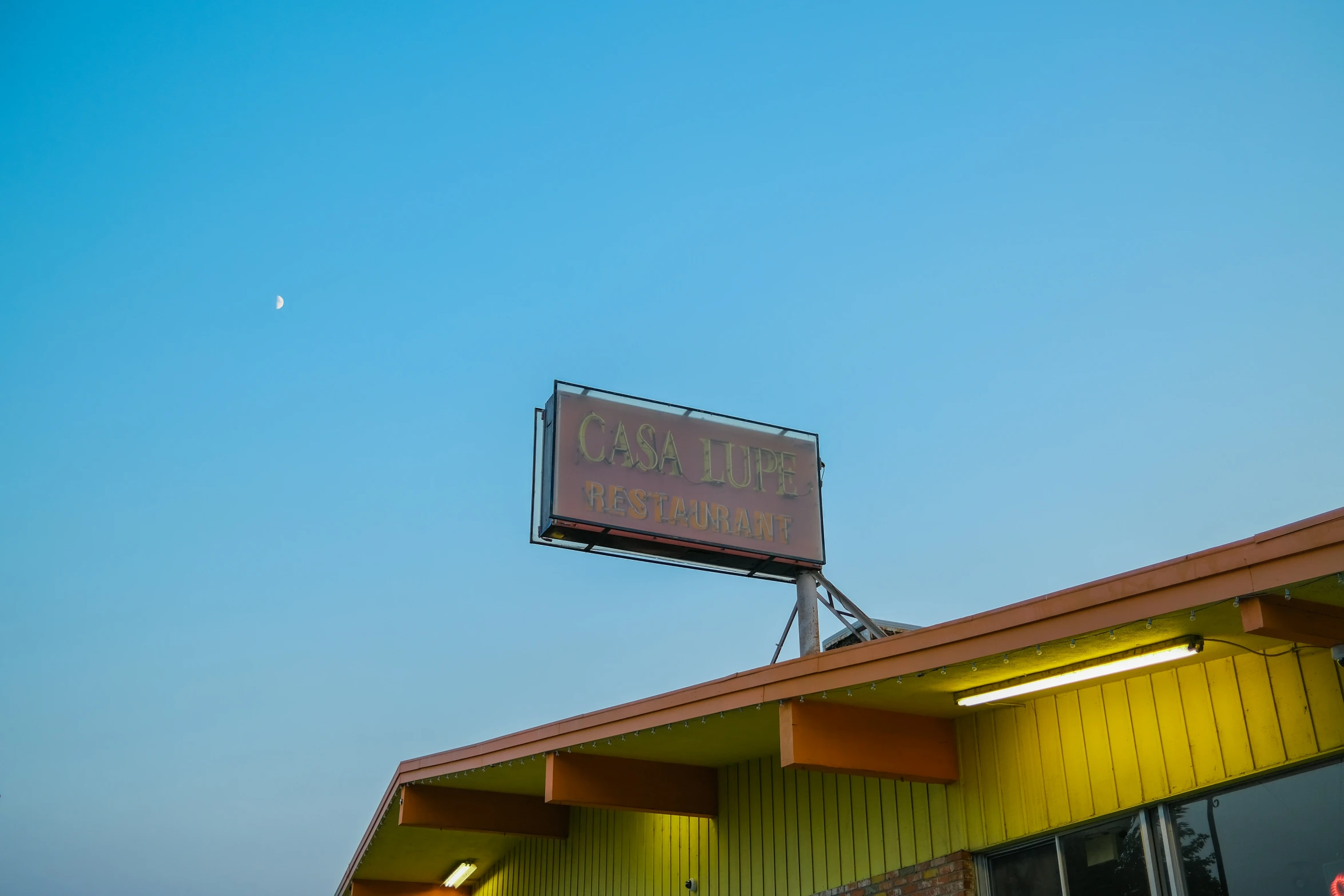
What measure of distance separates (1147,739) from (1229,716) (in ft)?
1.90

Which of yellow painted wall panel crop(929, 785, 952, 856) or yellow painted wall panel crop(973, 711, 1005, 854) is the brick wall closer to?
yellow painted wall panel crop(929, 785, 952, 856)

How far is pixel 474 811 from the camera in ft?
41.0

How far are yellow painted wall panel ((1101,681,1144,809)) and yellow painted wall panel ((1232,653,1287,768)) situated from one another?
0.79m

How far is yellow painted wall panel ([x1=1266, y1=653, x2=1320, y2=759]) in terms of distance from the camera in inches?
271

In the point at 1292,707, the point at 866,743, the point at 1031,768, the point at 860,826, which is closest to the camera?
the point at 1292,707

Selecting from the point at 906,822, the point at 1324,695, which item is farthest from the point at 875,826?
the point at 1324,695

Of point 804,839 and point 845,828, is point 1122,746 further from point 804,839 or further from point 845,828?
point 804,839

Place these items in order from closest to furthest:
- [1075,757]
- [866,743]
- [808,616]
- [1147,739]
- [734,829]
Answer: [1147,739], [1075,757], [866,743], [734,829], [808,616]

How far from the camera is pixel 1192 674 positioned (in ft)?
24.9

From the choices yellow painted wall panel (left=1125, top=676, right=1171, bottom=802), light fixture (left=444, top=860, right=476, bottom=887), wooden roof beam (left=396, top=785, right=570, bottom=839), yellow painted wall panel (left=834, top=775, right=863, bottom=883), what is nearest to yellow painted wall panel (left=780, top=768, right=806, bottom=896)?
yellow painted wall panel (left=834, top=775, right=863, bottom=883)

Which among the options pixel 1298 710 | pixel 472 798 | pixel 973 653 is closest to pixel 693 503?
pixel 472 798

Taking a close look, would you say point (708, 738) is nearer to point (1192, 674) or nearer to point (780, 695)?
point (780, 695)

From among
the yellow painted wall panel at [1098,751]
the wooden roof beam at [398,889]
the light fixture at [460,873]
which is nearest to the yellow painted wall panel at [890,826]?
the yellow painted wall panel at [1098,751]

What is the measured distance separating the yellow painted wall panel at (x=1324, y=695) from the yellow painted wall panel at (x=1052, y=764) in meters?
1.75
